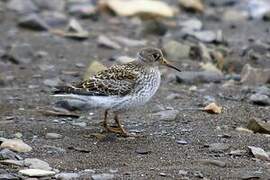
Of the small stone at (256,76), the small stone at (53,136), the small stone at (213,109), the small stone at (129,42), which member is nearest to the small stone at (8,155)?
the small stone at (53,136)

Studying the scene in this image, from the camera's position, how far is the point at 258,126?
32.8ft

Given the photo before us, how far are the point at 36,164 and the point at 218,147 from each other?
219cm

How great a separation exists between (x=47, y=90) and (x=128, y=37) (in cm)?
430

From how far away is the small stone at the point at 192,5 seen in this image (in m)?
19.2

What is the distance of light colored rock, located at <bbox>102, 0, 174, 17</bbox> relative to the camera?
18109mm

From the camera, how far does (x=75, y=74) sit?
13547 millimetres

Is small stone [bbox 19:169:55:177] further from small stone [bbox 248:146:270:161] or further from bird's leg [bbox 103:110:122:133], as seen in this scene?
small stone [bbox 248:146:270:161]

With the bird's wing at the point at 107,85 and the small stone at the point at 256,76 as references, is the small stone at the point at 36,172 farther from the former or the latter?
the small stone at the point at 256,76

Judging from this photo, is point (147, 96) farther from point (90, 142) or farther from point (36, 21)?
point (36, 21)

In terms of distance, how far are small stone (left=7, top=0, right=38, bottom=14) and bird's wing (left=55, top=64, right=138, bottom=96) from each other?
8145 mm

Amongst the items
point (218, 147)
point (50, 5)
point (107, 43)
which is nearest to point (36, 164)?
point (218, 147)

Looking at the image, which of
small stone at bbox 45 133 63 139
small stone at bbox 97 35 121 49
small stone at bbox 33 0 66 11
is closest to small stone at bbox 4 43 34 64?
small stone at bbox 97 35 121 49

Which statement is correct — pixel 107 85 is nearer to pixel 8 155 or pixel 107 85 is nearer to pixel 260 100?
pixel 8 155

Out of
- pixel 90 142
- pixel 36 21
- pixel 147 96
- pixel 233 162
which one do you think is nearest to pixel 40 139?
pixel 90 142
